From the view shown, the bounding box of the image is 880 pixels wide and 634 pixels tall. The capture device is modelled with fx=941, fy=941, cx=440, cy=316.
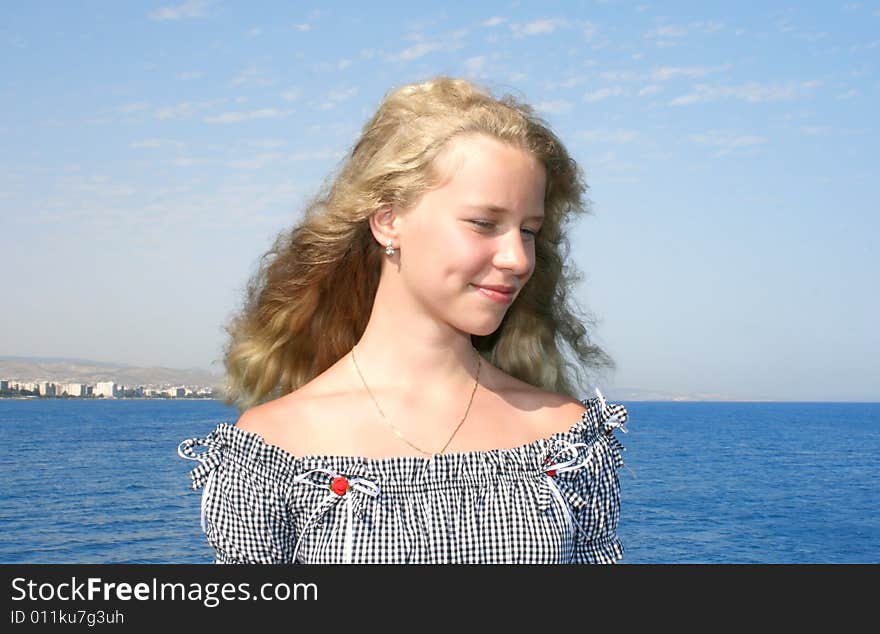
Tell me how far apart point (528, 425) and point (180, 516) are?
163 ft

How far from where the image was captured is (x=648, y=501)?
5709cm

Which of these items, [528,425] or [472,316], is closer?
[472,316]

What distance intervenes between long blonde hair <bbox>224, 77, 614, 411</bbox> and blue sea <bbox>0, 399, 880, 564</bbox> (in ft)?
61.1

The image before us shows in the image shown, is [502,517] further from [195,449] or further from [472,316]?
[195,449]

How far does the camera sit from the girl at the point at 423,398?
8.80 ft

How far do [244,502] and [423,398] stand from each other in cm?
65

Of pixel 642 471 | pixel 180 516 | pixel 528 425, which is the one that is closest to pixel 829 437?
pixel 642 471

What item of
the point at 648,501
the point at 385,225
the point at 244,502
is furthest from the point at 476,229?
the point at 648,501

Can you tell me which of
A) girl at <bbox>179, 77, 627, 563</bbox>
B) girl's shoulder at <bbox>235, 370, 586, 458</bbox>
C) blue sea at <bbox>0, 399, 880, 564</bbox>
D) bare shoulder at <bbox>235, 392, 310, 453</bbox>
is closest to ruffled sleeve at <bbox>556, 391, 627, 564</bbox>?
girl at <bbox>179, 77, 627, 563</bbox>

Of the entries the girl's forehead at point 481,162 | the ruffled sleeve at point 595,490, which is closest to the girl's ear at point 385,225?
the girl's forehead at point 481,162

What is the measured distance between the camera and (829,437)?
377 feet
